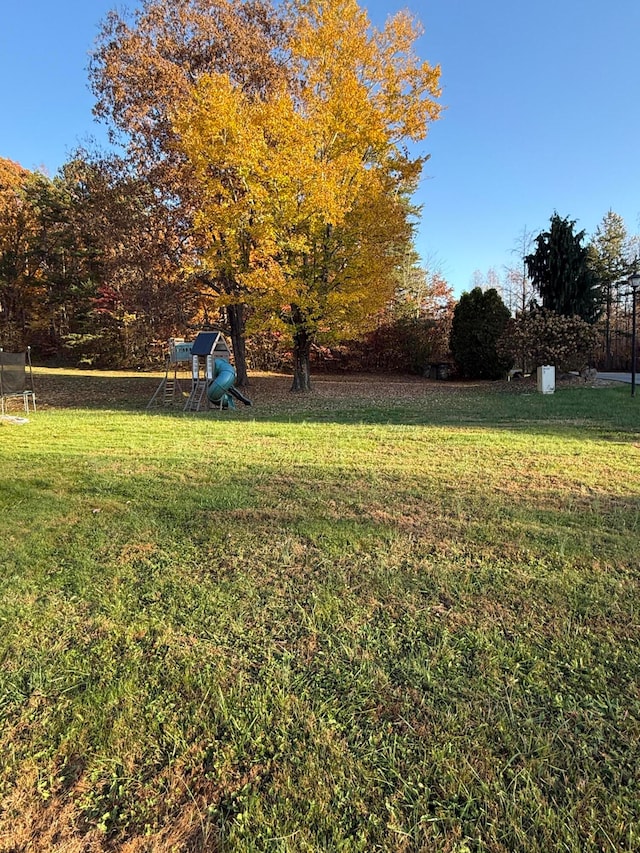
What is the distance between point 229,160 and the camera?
10469mm

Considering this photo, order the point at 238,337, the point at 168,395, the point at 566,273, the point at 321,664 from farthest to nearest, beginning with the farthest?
the point at 566,273, the point at 238,337, the point at 168,395, the point at 321,664

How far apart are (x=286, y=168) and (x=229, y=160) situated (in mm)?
1269

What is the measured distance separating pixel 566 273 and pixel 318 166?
9242 millimetres

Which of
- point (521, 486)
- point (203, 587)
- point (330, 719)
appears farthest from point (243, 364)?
point (330, 719)

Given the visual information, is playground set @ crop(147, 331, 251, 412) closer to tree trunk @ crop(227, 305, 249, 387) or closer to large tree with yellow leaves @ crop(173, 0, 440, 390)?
large tree with yellow leaves @ crop(173, 0, 440, 390)

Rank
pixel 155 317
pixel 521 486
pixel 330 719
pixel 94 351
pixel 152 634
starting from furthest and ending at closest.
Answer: pixel 94 351, pixel 155 317, pixel 521 486, pixel 152 634, pixel 330 719

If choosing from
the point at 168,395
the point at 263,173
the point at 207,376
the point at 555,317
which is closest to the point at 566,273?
the point at 555,317

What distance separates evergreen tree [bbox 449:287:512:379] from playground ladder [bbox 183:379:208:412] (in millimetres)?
12077

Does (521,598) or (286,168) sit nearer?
(521,598)

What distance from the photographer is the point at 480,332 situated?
750 inches

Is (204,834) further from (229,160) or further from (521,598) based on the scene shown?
(229,160)

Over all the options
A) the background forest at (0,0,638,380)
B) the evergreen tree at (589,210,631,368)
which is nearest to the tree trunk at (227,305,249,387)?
the background forest at (0,0,638,380)

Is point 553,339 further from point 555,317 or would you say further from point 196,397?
point 196,397

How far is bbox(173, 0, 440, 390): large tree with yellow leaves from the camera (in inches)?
415
